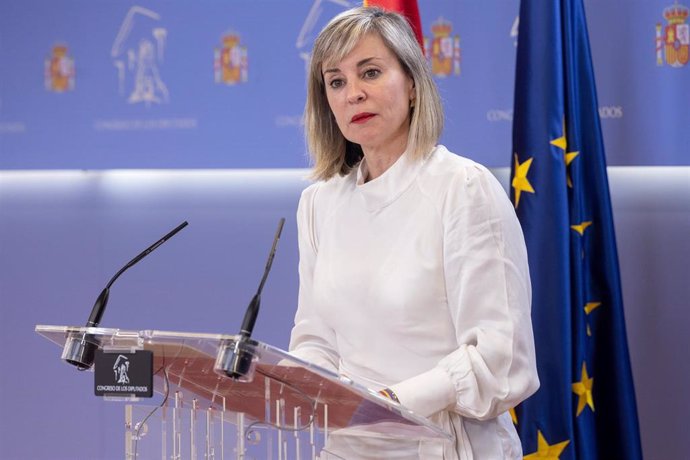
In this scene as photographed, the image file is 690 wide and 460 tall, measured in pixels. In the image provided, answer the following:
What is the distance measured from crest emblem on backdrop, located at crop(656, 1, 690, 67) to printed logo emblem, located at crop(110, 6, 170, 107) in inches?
78.7

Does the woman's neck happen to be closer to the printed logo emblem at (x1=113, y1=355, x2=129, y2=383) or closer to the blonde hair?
the blonde hair

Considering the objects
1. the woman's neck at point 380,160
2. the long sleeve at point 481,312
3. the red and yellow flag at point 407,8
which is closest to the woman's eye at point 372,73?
the woman's neck at point 380,160

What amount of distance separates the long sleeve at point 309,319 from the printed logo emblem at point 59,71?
228cm

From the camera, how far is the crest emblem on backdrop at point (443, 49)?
3705mm

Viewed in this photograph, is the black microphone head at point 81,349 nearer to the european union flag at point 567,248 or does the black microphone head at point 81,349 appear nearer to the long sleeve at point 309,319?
the long sleeve at point 309,319

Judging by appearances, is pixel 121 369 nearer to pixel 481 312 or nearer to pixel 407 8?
pixel 481 312

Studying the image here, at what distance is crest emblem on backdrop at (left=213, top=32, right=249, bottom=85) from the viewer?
4086mm

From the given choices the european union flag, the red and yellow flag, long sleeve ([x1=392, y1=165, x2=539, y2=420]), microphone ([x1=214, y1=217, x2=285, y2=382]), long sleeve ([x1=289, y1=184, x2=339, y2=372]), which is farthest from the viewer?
the red and yellow flag

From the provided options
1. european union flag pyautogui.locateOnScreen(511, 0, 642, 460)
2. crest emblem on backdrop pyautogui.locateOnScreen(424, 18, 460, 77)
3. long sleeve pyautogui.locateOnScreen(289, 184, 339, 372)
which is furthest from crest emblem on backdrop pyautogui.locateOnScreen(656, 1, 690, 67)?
long sleeve pyautogui.locateOnScreen(289, 184, 339, 372)

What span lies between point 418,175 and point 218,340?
78cm

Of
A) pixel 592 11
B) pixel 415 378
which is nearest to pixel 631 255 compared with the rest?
pixel 592 11

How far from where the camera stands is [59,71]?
441 centimetres

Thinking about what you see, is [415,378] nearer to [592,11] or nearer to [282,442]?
[282,442]

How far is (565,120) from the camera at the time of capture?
3.30 m
